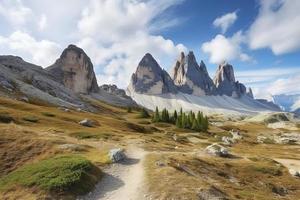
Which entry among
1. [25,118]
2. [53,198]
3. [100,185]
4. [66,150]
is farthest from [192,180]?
[25,118]

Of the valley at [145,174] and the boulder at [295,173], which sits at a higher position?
the valley at [145,174]

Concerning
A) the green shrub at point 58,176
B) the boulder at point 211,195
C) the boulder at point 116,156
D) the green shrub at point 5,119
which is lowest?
the boulder at point 211,195

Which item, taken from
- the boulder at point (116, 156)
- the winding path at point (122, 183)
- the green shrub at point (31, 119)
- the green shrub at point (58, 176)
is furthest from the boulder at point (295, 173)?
the green shrub at point (31, 119)

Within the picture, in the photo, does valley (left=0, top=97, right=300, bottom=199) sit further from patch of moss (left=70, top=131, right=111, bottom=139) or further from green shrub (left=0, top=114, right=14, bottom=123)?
green shrub (left=0, top=114, right=14, bottom=123)

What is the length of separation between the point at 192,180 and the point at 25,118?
154ft

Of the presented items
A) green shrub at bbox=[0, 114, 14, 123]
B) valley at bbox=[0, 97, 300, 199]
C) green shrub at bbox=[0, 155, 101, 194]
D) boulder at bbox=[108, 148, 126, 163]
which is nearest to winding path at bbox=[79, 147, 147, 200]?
valley at bbox=[0, 97, 300, 199]

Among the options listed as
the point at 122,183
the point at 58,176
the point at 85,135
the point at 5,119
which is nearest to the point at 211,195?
the point at 122,183

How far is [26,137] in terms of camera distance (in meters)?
49.7

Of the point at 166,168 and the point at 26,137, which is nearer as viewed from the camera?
the point at 166,168

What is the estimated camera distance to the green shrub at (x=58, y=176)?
3362 cm

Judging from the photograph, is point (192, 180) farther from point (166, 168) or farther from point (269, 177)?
point (269, 177)

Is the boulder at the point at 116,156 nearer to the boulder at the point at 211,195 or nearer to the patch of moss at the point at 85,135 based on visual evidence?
the boulder at the point at 211,195

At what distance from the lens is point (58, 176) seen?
34.8m

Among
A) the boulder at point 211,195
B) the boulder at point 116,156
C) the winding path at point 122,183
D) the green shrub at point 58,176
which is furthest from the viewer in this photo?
the boulder at point 116,156
